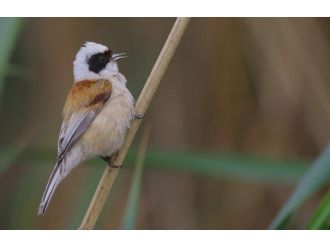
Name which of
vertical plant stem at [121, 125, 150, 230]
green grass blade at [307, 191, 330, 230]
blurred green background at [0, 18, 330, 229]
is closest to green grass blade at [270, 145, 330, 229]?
green grass blade at [307, 191, 330, 230]

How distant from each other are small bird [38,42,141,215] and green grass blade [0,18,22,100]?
0.21 m

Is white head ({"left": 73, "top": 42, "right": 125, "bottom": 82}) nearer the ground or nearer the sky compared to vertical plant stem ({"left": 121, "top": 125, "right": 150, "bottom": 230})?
nearer the sky

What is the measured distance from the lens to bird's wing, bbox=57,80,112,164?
6.13ft

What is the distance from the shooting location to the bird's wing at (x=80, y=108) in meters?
1.87

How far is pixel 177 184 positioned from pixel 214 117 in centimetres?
28

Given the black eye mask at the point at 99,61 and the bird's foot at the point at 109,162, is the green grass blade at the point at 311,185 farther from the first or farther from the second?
the black eye mask at the point at 99,61

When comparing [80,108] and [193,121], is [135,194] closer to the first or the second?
[80,108]

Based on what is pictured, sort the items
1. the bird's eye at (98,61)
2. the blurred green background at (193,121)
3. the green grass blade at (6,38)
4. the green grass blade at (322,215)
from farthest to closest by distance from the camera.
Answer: the blurred green background at (193,121) < the bird's eye at (98,61) < the green grass blade at (6,38) < the green grass blade at (322,215)

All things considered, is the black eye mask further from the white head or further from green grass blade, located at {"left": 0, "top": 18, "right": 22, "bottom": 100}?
green grass blade, located at {"left": 0, "top": 18, "right": 22, "bottom": 100}

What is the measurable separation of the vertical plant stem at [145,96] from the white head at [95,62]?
0.17 meters

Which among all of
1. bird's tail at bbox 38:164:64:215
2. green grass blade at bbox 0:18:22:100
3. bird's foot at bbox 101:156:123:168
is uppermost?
green grass blade at bbox 0:18:22:100

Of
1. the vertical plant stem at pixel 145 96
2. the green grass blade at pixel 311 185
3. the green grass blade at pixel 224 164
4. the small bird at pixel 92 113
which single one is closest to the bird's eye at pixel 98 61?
the small bird at pixel 92 113

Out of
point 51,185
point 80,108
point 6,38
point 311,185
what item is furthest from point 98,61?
point 311,185
